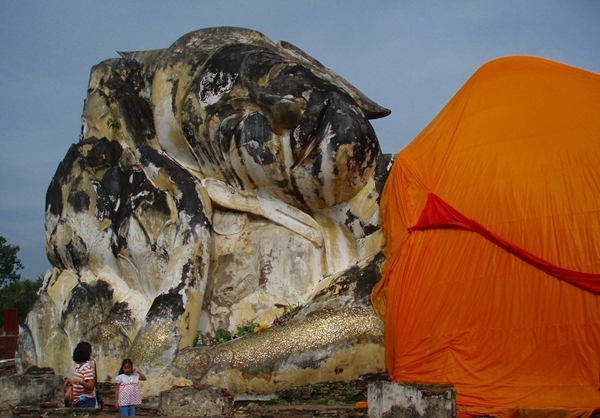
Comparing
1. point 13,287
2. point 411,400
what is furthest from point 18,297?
point 411,400

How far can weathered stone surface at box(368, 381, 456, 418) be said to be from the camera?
20.7ft

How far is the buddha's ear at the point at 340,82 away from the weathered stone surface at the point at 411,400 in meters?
4.62

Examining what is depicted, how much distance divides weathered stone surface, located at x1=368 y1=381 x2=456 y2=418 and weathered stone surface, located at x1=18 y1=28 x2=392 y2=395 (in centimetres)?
222

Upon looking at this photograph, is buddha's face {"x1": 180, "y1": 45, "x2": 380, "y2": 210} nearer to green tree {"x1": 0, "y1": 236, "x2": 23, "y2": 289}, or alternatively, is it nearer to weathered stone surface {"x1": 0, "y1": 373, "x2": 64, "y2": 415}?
Answer: weathered stone surface {"x1": 0, "y1": 373, "x2": 64, "y2": 415}

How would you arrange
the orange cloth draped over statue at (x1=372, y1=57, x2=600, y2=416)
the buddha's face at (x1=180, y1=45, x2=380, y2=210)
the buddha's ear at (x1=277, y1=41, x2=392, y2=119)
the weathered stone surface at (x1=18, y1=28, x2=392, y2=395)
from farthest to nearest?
the buddha's ear at (x1=277, y1=41, x2=392, y2=119) → the buddha's face at (x1=180, y1=45, x2=380, y2=210) → the weathered stone surface at (x1=18, y1=28, x2=392, y2=395) → the orange cloth draped over statue at (x1=372, y1=57, x2=600, y2=416)

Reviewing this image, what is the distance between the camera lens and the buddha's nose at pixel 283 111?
9.62 meters

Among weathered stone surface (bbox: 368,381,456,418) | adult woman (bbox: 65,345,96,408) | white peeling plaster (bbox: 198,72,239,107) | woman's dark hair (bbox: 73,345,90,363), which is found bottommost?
weathered stone surface (bbox: 368,381,456,418)

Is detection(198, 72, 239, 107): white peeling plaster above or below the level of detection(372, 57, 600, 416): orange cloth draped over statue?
above

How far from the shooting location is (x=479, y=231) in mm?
8227

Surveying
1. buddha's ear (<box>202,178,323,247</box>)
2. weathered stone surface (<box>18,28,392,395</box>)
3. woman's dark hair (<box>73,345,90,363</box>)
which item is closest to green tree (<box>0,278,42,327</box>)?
weathered stone surface (<box>18,28,392,395</box>)

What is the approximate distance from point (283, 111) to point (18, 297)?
23301 millimetres

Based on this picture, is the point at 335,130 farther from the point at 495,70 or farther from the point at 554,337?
the point at 554,337

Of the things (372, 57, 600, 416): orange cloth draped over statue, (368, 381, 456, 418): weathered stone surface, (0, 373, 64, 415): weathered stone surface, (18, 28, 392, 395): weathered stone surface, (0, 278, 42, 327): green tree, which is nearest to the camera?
(368, 381, 456, 418): weathered stone surface

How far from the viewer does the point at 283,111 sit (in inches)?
379
